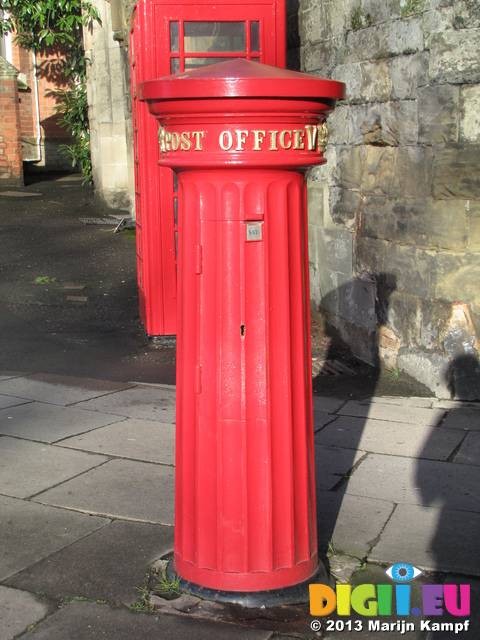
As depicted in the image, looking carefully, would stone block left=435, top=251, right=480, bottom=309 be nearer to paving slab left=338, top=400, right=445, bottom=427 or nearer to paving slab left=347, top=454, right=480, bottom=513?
paving slab left=338, top=400, right=445, bottom=427

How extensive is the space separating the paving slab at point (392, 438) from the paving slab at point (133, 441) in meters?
0.92

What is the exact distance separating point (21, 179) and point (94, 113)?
4786 mm

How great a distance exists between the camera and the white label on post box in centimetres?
272

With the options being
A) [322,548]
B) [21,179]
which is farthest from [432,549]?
[21,179]

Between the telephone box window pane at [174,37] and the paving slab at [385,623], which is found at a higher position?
the telephone box window pane at [174,37]

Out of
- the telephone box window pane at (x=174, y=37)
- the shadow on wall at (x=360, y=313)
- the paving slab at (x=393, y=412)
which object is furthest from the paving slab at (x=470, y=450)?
the telephone box window pane at (x=174, y=37)

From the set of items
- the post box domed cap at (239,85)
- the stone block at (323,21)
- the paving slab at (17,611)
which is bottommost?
the paving slab at (17,611)

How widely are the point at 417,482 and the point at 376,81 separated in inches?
129

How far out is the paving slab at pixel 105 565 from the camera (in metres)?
3.07

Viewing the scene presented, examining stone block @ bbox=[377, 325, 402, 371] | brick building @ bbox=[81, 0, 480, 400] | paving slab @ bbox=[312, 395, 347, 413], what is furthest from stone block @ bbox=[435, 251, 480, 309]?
paving slab @ bbox=[312, 395, 347, 413]

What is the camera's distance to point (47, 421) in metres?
5.10

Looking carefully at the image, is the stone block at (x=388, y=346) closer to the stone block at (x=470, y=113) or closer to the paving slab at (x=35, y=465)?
the stone block at (x=470, y=113)

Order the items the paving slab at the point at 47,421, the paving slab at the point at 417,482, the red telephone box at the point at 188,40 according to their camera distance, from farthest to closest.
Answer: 1. the red telephone box at the point at 188,40
2. the paving slab at the point at 47,421
3. the paving slab at the point at 417,482

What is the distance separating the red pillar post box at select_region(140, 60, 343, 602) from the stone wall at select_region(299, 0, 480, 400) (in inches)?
109
